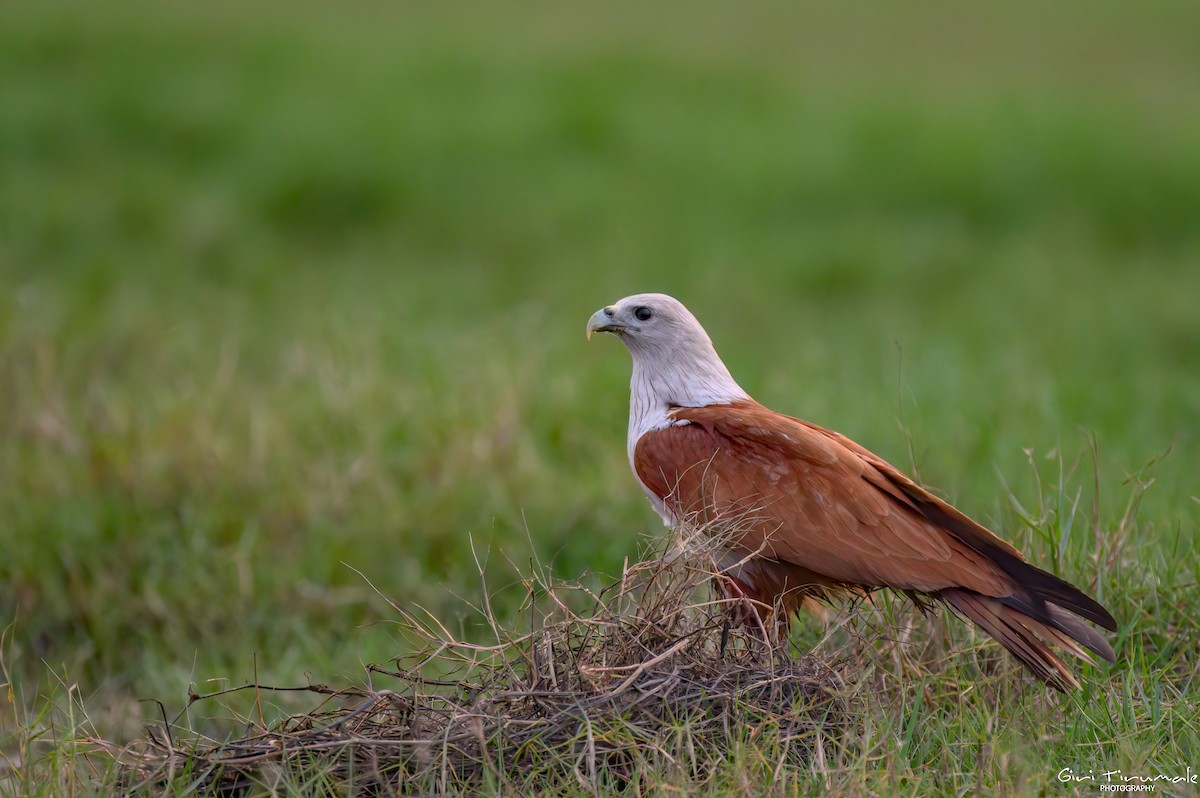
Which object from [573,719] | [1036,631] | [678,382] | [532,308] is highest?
[678,382]

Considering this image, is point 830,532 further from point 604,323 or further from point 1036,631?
point 604,323

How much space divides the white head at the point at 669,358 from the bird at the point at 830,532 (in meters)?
0.05

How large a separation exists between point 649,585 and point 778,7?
15.9m

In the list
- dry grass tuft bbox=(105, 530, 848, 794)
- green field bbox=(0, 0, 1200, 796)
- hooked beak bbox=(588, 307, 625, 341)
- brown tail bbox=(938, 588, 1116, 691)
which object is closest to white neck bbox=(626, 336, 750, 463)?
hooked beak bbox=(588, 307, 625, 341)

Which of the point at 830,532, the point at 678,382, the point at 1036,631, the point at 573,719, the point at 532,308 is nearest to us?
the point at 573,719

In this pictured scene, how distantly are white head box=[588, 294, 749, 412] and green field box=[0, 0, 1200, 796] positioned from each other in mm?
574

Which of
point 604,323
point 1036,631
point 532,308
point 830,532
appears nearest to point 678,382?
point 604,323

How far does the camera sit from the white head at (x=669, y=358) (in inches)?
159

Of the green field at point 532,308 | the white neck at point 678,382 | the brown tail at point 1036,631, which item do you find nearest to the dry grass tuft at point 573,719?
the green field at point 532,308

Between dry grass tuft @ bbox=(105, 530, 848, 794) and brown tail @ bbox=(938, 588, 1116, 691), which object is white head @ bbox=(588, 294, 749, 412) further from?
brown tail @ bbox=(938, 588, 1116, 691)

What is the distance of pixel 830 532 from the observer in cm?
345

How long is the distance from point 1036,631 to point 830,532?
22.1 inches

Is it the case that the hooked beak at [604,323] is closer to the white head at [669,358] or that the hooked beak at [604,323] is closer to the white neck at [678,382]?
the white head at [669,358]

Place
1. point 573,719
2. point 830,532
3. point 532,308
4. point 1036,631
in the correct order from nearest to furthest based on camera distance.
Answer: point 573,719 → point 1036,631 → point 830,532 → point 532,308
